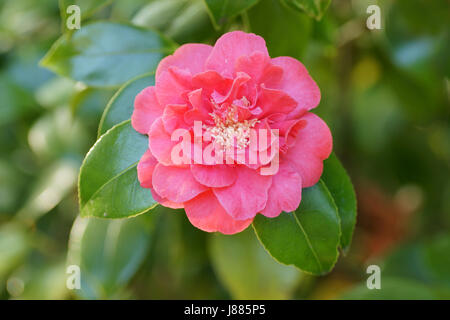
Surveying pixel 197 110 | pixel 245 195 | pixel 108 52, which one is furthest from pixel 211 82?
pixel 108 52

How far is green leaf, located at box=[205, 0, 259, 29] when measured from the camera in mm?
693

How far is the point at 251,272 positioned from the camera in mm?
1042

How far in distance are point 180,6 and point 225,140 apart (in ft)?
1.31

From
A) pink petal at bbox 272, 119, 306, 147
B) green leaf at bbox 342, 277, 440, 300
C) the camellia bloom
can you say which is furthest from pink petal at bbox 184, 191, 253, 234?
green leaf at bbox 342, 277, 440, 300

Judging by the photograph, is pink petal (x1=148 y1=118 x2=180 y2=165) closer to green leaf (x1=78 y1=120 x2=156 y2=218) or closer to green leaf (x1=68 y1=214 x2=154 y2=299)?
green leaf (x1=78 y1=120 x2=156 y2=218)

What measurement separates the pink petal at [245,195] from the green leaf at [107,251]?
400 millimetres

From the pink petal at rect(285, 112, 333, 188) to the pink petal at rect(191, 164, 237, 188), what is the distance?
3.3 inches

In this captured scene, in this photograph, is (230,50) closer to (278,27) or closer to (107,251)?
(278,27)

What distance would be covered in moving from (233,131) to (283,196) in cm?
10

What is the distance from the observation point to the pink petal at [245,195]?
599 millimetres

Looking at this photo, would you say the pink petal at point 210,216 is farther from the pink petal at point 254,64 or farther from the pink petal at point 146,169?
the pink petal at point 254,64

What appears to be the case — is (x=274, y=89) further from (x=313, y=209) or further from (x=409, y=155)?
(x=409, y=155)

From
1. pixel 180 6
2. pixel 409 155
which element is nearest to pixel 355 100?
pixel 409 155
